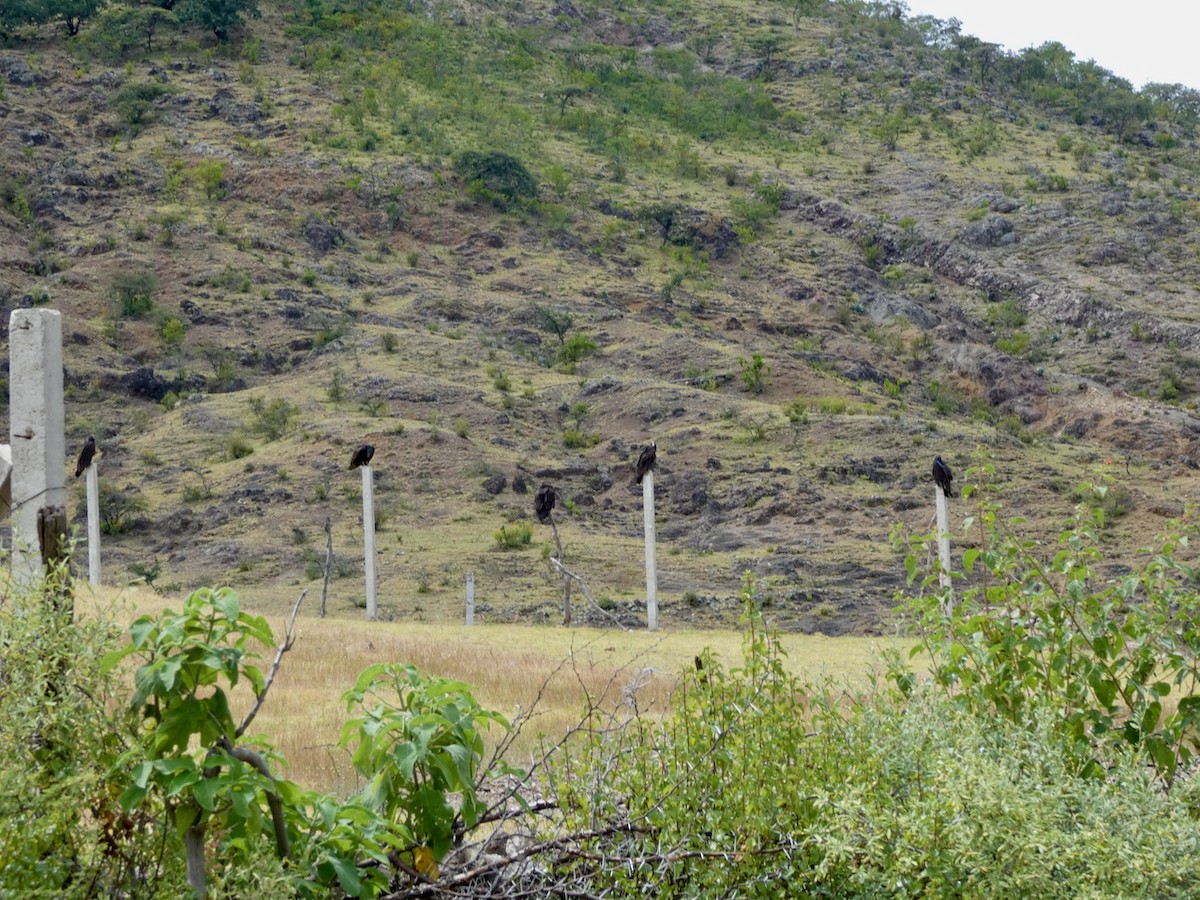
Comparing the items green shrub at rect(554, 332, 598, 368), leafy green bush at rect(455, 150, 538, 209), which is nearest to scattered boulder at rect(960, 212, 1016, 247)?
leafy green bush at rect(455, 150, 538, 209)

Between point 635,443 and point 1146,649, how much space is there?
27.8 m

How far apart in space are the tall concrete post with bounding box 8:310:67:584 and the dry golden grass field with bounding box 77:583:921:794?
29.6 inches

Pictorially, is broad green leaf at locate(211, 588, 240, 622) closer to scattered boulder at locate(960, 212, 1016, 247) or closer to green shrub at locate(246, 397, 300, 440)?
green shrub at locate(246, 397, 300, 440)

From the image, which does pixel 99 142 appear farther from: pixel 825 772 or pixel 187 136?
pixel 825 772

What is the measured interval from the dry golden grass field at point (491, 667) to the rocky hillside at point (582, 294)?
6.06 m

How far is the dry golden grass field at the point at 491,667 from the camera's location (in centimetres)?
625

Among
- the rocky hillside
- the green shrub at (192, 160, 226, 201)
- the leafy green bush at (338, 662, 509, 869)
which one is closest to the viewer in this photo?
the leafy green bush at (338, 662, 509, 869)

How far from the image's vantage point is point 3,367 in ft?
112

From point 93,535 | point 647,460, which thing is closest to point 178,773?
point 93,535

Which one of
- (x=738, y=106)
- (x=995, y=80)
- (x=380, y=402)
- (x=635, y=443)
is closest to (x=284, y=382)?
(x=380, y=402)

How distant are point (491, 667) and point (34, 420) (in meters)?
6.43

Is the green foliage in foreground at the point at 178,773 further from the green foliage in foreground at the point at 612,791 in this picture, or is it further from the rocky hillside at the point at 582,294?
the rocky hillside at the point at 582,294

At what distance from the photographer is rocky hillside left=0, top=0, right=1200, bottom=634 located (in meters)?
27.6

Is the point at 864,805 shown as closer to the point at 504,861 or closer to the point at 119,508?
the point at 504,861
